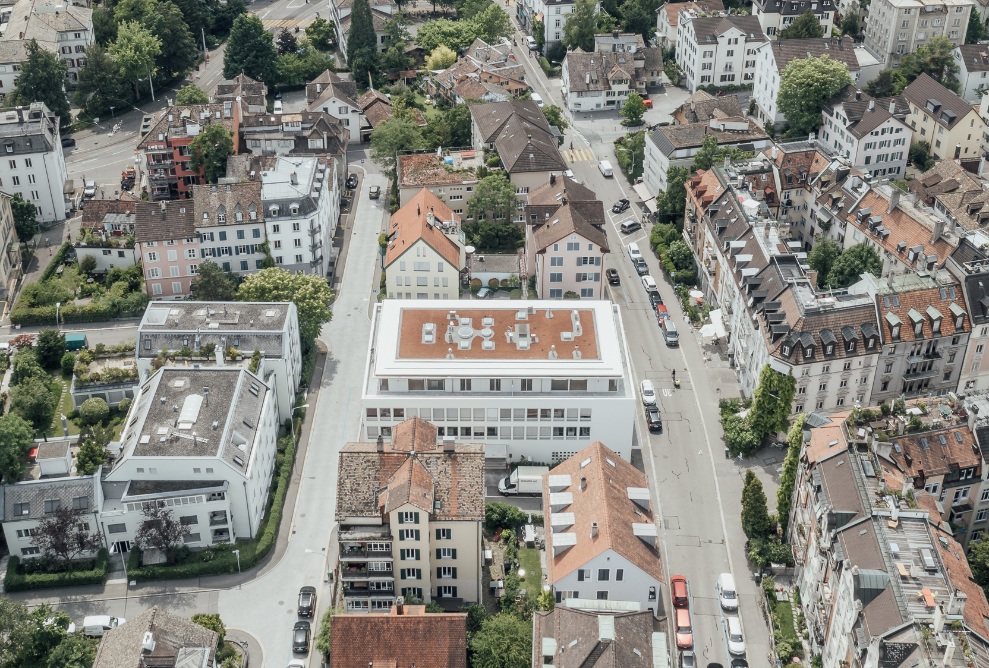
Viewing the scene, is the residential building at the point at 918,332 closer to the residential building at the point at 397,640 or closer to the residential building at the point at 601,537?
the residential building at the point at 601,537

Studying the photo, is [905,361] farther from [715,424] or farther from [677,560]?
[677,560]

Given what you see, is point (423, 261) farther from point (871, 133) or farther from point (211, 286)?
point (871, 133)

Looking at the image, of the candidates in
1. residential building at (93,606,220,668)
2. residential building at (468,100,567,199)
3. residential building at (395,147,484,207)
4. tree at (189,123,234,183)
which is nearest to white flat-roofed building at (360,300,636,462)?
residential building at (93,606,220,668)

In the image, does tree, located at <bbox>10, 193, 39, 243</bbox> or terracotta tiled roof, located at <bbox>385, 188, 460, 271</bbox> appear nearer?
terracotta tiled roof, located at <bbox>385, 188, 460, 271</bbox>

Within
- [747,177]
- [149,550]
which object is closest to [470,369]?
[149,550]

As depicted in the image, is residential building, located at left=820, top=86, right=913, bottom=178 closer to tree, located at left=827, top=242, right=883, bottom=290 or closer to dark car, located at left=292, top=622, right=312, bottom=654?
tree, located at left=827, top=242, right=883, bottom=290

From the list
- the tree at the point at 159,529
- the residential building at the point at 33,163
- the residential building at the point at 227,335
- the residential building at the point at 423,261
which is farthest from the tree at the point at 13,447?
the residential building at the point at 33,163

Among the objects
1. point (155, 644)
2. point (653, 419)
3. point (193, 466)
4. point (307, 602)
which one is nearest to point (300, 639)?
point (307, 602)
